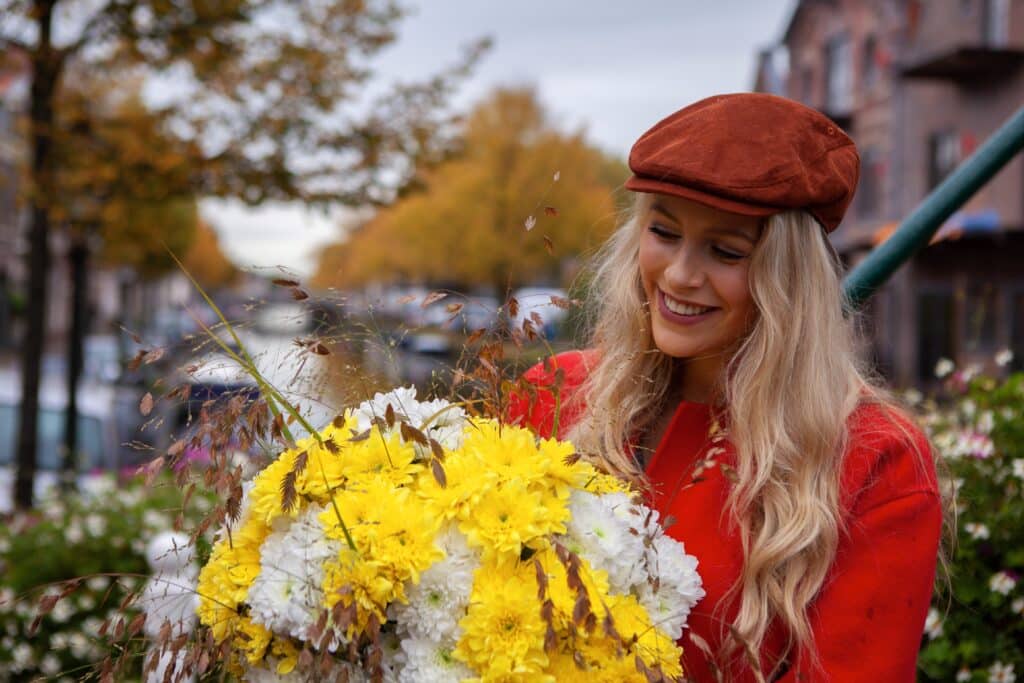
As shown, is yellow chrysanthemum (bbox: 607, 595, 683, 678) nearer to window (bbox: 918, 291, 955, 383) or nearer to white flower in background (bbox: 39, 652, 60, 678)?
white flower in background (bbox: 39, 652, 60, 678)

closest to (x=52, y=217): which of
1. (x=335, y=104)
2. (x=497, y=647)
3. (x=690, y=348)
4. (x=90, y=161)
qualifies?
(x=90, y=161)

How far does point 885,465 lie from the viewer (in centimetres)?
201

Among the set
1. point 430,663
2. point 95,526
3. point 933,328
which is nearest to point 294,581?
point 430,663

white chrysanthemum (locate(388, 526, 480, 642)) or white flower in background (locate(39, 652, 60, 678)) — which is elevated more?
white chrysanthemum (locate(388, 526, 480, 642))

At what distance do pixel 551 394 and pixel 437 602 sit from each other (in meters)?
0.60

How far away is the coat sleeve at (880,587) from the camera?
73.8 inches

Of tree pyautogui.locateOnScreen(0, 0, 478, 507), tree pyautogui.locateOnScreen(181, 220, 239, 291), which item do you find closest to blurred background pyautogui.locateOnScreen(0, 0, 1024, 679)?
tree pyautogui.locateOnScreen(0, 0, 478, 507)

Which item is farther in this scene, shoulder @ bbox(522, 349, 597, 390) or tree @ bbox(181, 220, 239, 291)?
tree @ bbox(181, 220, 239, 291)

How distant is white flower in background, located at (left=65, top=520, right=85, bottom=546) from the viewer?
5262mm

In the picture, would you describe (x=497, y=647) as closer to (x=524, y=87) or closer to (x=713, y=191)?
(x=713, y=191)

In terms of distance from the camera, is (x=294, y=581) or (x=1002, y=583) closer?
(x=294, y=581)

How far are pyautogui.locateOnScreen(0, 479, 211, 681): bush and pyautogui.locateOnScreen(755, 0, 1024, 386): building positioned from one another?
1576 cm

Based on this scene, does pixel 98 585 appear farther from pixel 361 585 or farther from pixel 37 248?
pixel 361 585

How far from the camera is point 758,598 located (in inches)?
76.7
